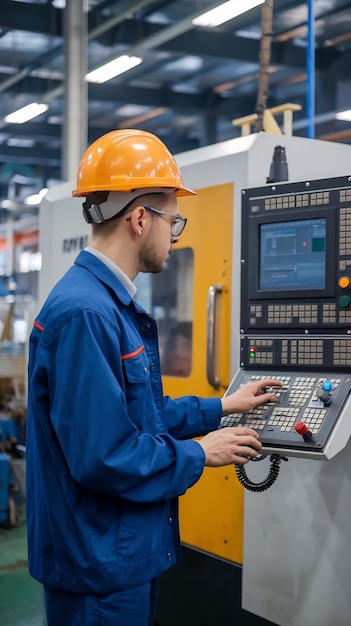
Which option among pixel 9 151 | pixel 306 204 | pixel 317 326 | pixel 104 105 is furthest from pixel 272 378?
pixel 9 151

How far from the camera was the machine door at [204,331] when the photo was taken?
2.54m

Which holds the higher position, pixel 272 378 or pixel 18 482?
pixel 272 378

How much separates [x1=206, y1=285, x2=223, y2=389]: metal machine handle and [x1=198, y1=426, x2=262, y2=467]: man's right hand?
886 millimetres

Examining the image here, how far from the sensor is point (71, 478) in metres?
1.51

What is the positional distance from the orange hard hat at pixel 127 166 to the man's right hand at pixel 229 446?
495 millimetres

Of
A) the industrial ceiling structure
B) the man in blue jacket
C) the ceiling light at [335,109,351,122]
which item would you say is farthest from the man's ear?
the ceiling light at [335,109,351,122]

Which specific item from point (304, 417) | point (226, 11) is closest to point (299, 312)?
point (304, 417)

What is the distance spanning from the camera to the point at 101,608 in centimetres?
151

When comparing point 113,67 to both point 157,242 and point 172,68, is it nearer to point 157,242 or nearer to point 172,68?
point 172,68

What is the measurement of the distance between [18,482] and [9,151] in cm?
793

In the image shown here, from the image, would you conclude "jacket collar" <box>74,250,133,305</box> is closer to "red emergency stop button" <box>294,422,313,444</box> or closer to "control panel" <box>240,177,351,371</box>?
"red emergency stop button" <box>294,422,313,444</box>

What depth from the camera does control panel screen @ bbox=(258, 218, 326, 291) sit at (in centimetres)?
197

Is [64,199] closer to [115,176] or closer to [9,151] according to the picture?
[115,176]

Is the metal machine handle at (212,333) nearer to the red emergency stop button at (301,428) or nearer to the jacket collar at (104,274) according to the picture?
the red emergency stop button at (301,428)
